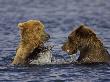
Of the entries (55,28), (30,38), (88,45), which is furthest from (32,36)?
(55,28)

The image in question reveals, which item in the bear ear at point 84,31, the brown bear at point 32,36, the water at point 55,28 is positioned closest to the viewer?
the water at point 55,28

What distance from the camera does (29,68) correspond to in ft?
49.3

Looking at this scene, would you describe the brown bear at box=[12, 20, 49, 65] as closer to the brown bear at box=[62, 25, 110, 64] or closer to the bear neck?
the bear neck

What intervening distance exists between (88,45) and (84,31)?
0.39 metres

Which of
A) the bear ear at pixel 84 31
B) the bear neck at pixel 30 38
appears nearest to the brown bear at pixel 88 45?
the bear ear at pixel 84 31

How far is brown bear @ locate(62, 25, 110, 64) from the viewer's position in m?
15.2

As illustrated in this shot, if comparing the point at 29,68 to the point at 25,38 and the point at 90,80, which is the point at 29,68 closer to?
the point at 25,38

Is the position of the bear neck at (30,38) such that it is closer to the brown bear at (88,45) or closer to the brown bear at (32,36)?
the brown bear at (32,36)

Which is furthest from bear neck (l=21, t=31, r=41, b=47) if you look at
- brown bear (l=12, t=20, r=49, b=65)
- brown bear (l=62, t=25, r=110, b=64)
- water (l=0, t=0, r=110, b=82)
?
brown bear (l=62, t=25, r=110, b=64)

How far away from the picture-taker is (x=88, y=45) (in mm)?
15352

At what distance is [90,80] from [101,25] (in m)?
11.4

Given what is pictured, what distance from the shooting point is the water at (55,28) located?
14211 mm

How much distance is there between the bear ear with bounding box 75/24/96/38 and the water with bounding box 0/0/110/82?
31.7 inches

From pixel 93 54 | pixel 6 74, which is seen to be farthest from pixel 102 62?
pixel 6 74
